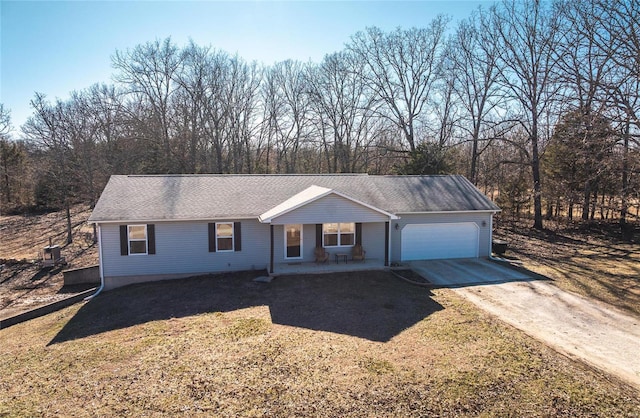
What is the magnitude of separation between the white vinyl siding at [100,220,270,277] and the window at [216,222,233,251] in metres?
0.23

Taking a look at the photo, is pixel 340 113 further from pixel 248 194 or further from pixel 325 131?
pixel 248 194

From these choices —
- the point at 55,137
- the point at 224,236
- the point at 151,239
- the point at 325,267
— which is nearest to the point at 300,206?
the point at 325,267

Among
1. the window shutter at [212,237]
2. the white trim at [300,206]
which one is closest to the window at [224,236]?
the window shutter at [212,237]

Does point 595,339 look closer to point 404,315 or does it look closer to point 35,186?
point 404,315

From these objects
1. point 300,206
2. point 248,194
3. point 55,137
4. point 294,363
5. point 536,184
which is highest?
point 55,137

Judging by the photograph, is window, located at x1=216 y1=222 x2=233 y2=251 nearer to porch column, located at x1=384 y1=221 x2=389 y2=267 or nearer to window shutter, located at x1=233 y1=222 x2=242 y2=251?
window shutter, located at x1=233 y1=222 x2=242 y2=251

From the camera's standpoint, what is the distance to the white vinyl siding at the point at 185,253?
1380 cm

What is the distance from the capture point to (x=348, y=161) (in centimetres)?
3672

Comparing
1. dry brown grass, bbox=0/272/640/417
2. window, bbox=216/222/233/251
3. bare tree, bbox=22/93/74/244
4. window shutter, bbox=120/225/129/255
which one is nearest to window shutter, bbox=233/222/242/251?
window, bbox=216/222/233/251

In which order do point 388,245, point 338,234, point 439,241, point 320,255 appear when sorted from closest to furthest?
point 320,255 → point 388,245 → point 338,234 → point 439,241

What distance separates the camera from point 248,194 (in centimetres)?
1627

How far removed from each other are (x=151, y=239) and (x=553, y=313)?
1365 centimetres

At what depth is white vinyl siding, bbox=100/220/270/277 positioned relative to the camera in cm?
1380

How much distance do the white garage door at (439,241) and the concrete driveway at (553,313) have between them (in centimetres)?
90
